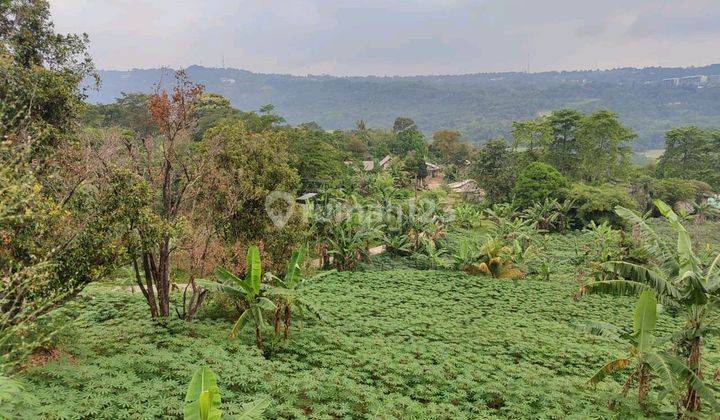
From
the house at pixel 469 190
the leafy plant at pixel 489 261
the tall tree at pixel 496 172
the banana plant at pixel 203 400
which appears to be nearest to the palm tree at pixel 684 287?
the banana plant at pixel 203 400

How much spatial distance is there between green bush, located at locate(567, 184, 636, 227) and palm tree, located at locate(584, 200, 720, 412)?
87.4ft

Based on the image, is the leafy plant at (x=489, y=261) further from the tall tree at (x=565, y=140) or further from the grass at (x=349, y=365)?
the tall tree at (x=565, y=140)

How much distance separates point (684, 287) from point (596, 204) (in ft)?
89.6

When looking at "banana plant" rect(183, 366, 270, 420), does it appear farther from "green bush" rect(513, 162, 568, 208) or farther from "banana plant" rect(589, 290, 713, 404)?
"green bush" rect(513, 162, 568, 208)

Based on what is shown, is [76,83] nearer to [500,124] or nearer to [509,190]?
[509,190]

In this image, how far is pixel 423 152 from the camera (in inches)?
2682

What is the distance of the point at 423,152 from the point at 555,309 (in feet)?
181

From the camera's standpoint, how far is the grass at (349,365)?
633 cm

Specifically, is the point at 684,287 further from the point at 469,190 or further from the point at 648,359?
the point at 469,190

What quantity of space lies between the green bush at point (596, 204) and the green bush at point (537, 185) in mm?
1163

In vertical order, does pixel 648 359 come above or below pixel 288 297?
below

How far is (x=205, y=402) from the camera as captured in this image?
4.46m

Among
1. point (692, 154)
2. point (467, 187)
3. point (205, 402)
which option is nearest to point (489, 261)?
point (205, 402)

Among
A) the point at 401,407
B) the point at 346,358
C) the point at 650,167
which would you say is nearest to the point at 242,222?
the point at 346,358
